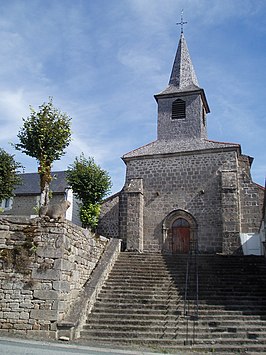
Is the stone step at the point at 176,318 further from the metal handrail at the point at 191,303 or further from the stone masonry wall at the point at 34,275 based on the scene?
the stone masonry wall at the point at 34,275

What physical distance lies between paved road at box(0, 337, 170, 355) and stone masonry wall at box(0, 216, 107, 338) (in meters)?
0.75

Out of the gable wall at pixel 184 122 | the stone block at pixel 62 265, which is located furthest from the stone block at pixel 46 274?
the gable wall at pixel 184 122

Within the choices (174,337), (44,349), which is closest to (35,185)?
(174,337)

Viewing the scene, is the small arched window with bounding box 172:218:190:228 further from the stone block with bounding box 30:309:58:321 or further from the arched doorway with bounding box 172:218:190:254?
the stone block with bounding box 30:309:58:321

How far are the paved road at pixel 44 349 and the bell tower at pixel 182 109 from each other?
15550 millimetres

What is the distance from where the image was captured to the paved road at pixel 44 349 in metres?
7.34

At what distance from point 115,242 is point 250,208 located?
7595mm

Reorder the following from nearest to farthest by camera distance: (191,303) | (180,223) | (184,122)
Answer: (191,303)
(180,223)
(184,122)

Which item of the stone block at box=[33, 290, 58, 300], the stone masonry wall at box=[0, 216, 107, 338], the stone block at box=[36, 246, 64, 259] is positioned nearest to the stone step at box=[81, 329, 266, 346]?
the stone masonry wall at box=[0, 216, 107, 338]

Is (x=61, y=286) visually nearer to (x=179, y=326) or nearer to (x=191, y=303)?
(x=179, y=326)

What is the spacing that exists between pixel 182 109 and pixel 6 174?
Answer: 1185cm

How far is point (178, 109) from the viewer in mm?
23109

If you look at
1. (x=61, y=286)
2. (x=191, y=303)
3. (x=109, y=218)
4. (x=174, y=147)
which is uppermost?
(x=174, y=147)

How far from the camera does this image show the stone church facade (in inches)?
722
